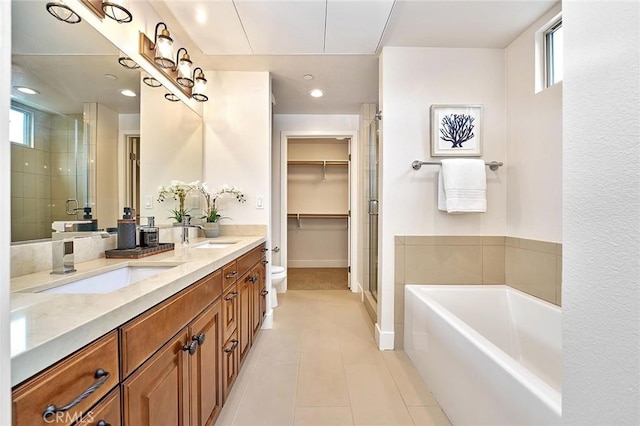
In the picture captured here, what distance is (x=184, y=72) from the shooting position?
2.14 meters

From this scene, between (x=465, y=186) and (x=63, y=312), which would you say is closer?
(x=63, y=312)

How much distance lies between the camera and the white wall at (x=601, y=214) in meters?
0.43

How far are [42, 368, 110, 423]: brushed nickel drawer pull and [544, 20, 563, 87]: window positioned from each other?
2651 millimetres

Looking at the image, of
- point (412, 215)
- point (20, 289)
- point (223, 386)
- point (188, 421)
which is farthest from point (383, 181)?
point (20, 289)

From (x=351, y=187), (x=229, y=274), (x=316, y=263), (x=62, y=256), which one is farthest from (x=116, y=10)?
(x=316, y=263)

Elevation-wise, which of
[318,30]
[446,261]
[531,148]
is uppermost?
[318,30]

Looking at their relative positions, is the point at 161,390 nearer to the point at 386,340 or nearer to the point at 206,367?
the point at 206,367

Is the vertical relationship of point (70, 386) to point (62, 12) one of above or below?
→ below

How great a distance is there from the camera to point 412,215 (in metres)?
2.31

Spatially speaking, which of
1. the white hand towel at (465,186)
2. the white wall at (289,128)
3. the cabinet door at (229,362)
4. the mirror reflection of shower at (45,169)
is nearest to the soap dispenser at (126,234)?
the mirror reflection of shower at (45,169)

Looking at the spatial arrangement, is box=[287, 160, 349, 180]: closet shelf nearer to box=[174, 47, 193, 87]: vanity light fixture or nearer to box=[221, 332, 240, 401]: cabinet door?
box=[174, 47, 193, 87]: vanity light fixture

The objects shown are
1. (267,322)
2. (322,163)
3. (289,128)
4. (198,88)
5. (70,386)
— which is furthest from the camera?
(322,163)

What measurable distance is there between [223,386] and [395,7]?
7.86ft

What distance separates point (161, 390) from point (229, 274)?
72 cm
